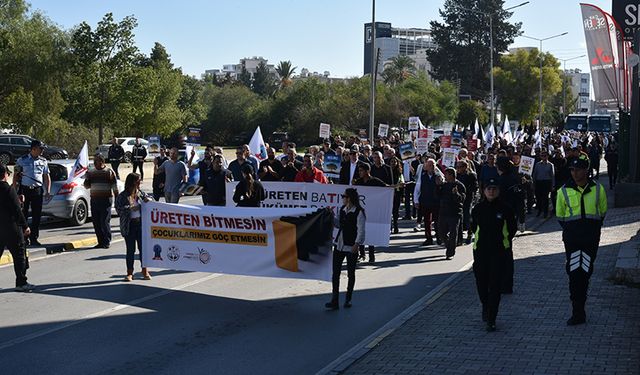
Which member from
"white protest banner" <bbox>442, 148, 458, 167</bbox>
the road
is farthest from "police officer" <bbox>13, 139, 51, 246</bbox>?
"white protest banner" <bbox>442, 148, 458, 167</bbox>

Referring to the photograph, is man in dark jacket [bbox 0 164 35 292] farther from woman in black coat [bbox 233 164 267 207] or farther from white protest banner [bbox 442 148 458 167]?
white protest banner [bbox 442 148 458 167]

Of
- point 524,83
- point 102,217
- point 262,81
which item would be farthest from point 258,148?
point 262,81

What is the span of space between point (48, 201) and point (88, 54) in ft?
103

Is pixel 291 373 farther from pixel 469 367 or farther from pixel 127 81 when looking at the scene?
pixel 127 81

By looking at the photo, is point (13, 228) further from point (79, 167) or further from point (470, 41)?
point (470, 41)

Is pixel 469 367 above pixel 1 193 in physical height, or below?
below

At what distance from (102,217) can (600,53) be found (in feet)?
48.4

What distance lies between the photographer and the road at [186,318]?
865 cm

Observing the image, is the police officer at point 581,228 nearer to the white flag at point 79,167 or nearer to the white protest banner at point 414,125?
the white flag at point 79,167

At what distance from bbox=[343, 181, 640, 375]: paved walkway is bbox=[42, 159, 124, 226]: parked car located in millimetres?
9951

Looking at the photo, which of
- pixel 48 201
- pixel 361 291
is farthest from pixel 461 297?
pixel 48 201

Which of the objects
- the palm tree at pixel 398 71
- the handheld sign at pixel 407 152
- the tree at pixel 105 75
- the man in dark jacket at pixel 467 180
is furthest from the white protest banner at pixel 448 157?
the palm tree at pixel 398 71

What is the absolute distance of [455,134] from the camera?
101ft

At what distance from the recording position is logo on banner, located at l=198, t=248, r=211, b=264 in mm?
11969
